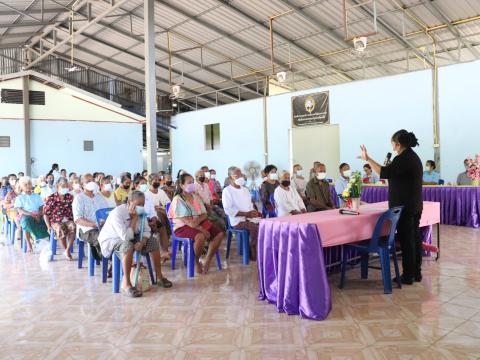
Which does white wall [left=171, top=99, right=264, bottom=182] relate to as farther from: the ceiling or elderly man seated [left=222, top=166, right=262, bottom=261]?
elderly man seated [left=222, top=166, right=262, bottom=261]

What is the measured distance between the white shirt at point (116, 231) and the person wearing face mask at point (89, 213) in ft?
2.07

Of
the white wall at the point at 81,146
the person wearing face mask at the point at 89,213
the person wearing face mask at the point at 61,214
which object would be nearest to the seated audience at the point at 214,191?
the person wearing face mask at the point at 61,214

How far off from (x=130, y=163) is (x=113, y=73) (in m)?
3.93

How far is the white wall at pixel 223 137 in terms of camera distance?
44.0 ft

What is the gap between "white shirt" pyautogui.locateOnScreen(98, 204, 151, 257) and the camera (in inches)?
156

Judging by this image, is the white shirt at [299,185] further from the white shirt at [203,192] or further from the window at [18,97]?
the window at [18,97]

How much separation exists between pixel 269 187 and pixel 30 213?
3388mm

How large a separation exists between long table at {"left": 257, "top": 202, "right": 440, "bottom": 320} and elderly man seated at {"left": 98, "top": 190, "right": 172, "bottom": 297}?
118 cm

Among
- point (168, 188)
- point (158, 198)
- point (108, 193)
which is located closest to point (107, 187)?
point (108, 193)

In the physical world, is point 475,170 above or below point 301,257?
above

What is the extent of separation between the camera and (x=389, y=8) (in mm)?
9820

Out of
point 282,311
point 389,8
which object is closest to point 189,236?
point 282,311

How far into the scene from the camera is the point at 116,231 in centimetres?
398

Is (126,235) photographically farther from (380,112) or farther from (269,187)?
(380,112)
